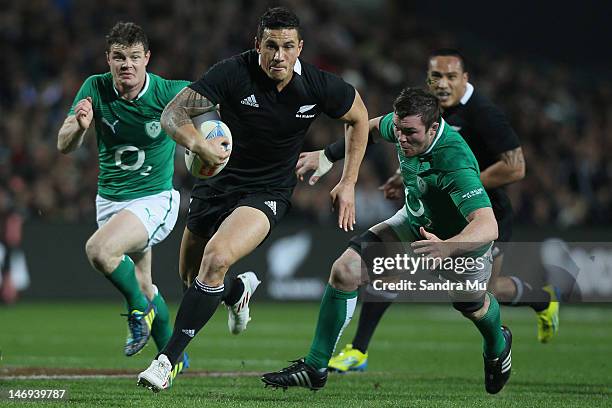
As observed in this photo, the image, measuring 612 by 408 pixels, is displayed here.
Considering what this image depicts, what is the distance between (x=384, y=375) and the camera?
9.27 meters

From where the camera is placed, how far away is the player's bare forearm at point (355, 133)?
799 centimetres

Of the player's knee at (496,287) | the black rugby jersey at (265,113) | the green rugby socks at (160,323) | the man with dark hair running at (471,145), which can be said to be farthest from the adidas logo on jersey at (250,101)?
the player's knee at (496,287)

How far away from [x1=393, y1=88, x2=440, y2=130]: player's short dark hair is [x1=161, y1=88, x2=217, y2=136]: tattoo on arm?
131 centimetres

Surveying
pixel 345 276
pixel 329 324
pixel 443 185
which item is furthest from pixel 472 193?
pixel 329 324

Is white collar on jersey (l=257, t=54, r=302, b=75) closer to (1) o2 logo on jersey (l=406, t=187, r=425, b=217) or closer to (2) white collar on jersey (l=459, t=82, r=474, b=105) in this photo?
(1) o2 logo on jersey (l=406, t=187, r=425, b=217)

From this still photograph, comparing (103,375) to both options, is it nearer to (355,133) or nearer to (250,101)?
(250,101)

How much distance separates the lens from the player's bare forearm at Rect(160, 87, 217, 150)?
281 inches

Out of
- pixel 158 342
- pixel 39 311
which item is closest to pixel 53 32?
pixel 39 311

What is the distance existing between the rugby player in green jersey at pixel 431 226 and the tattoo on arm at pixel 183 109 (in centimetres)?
135

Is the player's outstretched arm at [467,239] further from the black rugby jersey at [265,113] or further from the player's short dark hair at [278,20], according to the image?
the player's short dark hair at [278,20]

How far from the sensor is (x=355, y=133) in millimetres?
8055

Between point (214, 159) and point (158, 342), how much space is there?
2595 millimetres

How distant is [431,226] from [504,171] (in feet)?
5.18

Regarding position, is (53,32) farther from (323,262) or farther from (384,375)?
(384,375)
